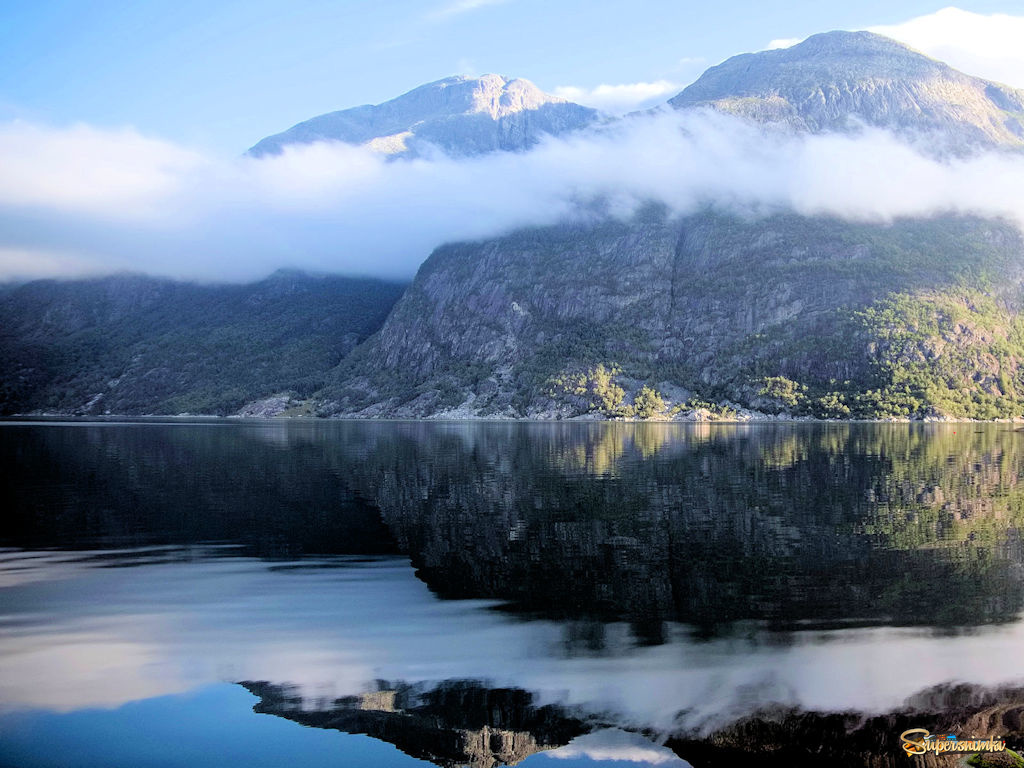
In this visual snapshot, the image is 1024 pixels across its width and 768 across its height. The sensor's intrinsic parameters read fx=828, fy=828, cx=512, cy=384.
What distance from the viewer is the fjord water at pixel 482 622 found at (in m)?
18.2

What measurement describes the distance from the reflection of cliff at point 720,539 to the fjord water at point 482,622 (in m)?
0.21

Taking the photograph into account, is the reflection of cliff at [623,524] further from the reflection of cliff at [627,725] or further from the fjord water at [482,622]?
the reflection of cliff at [627,725]

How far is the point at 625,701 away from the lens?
63.5ft

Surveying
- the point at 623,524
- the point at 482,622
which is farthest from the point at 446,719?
the point at 623,524

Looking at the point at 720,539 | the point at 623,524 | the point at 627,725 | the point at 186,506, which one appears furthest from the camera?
the point at 186,506

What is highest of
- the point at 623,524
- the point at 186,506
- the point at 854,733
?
the point at 186,506

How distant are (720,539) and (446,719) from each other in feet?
73.2

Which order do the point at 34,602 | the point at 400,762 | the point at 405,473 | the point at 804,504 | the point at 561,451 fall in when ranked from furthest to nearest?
the point at 561,451, the point at 405,473, the point at 804,504, the point at 34,602, the point at 400,762

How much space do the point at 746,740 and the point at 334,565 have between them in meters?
20.5

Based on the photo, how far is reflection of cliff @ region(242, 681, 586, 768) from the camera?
17494mm

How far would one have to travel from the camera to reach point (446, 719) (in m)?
18.6

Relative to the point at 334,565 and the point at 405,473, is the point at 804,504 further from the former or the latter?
Result: the point at 405,473

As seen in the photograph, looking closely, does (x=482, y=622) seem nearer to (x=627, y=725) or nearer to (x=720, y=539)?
(x=627, y=725)

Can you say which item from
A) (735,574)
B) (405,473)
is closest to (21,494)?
(405,473)
